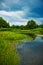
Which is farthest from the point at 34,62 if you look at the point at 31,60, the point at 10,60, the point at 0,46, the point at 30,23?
the point at 30,23

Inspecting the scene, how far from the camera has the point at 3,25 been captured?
365 ft

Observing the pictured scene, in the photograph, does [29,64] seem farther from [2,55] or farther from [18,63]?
[2,55]

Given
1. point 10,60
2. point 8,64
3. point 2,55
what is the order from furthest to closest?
point 2,55 < point 10,60 < point 8,64

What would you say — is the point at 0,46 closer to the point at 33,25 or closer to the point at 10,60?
the point at 10,60

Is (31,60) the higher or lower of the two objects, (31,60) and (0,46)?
the lower

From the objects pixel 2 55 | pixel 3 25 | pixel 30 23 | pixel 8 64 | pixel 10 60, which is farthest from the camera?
pixel 30 23

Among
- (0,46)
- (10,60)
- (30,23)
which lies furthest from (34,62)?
(30,23)

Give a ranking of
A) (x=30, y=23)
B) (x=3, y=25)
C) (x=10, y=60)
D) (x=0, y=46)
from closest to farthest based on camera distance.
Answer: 1. (x=10, y=60)
2. (x=0, y=46)
3. (x=3, y=25)
4. (x=30, y=23)

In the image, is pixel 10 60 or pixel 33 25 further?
pixel 33 25

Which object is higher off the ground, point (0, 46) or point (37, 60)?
Answer: point (0, 46)

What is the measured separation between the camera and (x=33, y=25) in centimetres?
11731

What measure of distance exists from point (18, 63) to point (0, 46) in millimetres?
3842

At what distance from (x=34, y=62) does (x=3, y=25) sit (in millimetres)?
97890

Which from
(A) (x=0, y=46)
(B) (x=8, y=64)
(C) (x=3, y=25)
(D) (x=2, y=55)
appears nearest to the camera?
(B) (x=8, y=64)
